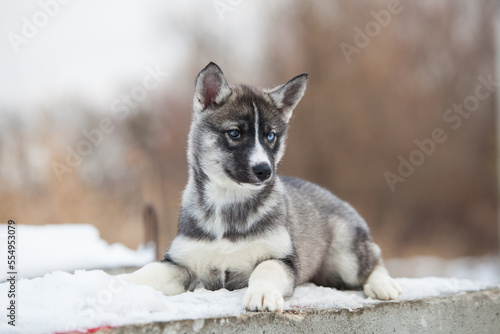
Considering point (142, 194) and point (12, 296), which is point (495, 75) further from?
point (12, 296)

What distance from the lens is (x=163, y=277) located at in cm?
389

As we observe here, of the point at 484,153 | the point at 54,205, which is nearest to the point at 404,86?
the point at 484,153

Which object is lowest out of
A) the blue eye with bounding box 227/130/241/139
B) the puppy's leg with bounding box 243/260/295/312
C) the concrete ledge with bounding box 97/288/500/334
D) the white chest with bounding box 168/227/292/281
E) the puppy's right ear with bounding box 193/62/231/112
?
the concrete ledge with bounding box 97/288/500/334

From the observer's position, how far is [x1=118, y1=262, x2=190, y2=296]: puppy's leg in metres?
3.81

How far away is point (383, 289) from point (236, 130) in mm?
1697

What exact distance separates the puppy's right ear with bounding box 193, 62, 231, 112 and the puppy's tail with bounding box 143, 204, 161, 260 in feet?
6.42

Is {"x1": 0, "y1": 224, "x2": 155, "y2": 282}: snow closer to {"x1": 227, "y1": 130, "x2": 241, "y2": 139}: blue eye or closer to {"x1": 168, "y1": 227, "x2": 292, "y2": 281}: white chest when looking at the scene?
{"x1": 168, "y1": 227, "x2": 292, "y2": 281}: white chest

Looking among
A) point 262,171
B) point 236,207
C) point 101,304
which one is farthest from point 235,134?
point 101,304

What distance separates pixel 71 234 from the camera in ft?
19.8

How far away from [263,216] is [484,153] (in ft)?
41.3

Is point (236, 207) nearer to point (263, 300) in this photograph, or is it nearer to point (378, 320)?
point (263, 300)

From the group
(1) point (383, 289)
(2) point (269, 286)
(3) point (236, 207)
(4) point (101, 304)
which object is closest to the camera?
(4) point (101, 304)

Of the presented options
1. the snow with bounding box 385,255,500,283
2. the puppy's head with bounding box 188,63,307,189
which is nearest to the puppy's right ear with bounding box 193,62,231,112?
the puppy's head with bounding box 188,63,307,189

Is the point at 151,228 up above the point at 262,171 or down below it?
below
